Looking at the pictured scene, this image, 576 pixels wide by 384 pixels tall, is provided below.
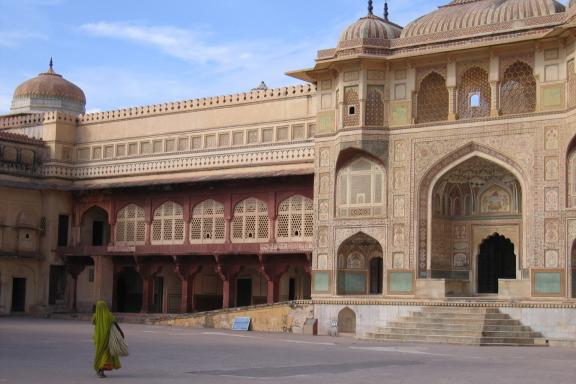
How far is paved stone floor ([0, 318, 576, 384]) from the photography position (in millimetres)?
10484

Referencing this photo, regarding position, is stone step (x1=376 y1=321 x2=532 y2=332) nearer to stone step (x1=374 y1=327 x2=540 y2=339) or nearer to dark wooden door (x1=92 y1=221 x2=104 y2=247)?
stone step (x1=374 y1=327 x2=540 y2=339)

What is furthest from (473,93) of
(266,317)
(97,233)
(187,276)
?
(97,233)

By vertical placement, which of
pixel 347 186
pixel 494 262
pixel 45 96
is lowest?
pixel 494 262

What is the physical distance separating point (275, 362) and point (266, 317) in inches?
426

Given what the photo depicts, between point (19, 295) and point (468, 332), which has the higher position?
point (19, 295)

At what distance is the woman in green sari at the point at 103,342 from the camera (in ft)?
33.8

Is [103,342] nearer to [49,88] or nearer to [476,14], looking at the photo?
[476,14]

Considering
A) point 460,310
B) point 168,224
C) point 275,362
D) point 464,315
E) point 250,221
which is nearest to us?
point 275,362

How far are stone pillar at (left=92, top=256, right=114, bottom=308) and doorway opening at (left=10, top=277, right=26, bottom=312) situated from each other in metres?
2.29

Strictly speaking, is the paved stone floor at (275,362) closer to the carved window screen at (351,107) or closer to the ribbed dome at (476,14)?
the carved window screen at (351,107)

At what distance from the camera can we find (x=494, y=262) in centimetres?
2267

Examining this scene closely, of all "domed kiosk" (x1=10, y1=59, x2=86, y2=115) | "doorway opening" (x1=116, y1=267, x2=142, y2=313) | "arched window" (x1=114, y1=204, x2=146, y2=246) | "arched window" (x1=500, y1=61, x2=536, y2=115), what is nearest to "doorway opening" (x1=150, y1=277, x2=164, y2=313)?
"doorway opening" (x1=116, y1=267, x2=142, y2=313)

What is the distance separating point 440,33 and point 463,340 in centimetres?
734

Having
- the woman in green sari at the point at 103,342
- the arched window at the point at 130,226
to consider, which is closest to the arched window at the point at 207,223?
the arched window at the point at 130,226
